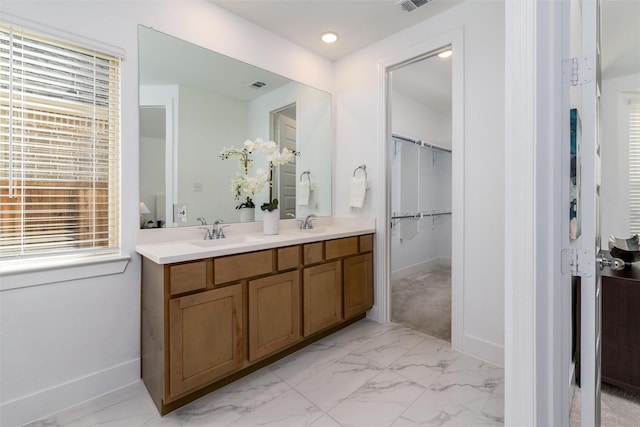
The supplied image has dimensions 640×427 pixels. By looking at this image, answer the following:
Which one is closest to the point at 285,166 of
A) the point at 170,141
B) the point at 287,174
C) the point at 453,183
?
the point at 287,174

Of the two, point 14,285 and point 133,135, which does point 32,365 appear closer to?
point 14,285

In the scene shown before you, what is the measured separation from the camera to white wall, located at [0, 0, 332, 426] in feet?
5.08

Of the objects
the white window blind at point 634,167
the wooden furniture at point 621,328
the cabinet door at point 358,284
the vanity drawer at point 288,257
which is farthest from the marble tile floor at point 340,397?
the white window blind at point 634,167

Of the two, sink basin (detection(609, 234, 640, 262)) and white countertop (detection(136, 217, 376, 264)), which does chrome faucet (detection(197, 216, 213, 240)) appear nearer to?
white countertop (detection(136, 217, 376, 264))

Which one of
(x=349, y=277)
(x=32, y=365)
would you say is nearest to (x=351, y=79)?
(x=349, y=277)

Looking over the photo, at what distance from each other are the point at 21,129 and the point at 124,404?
1573mm

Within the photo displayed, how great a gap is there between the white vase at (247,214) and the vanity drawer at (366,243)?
0.97 metres

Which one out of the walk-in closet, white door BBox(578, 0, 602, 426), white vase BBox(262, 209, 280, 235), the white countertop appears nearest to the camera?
white door BBox(578, 0, 602, 426)

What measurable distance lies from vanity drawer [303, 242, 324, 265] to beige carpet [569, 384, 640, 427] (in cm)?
160

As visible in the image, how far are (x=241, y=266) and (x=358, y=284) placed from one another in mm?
1236

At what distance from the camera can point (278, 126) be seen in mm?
2740

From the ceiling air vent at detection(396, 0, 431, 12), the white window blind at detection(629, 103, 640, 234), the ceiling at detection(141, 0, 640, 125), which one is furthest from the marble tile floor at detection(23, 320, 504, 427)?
the ceiling air vent at detection(396, 0, 431, 12)

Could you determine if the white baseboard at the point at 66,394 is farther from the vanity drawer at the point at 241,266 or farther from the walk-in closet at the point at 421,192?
the walk-in closet at the point at 421,192

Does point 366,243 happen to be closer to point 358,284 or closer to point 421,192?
point 358,284
